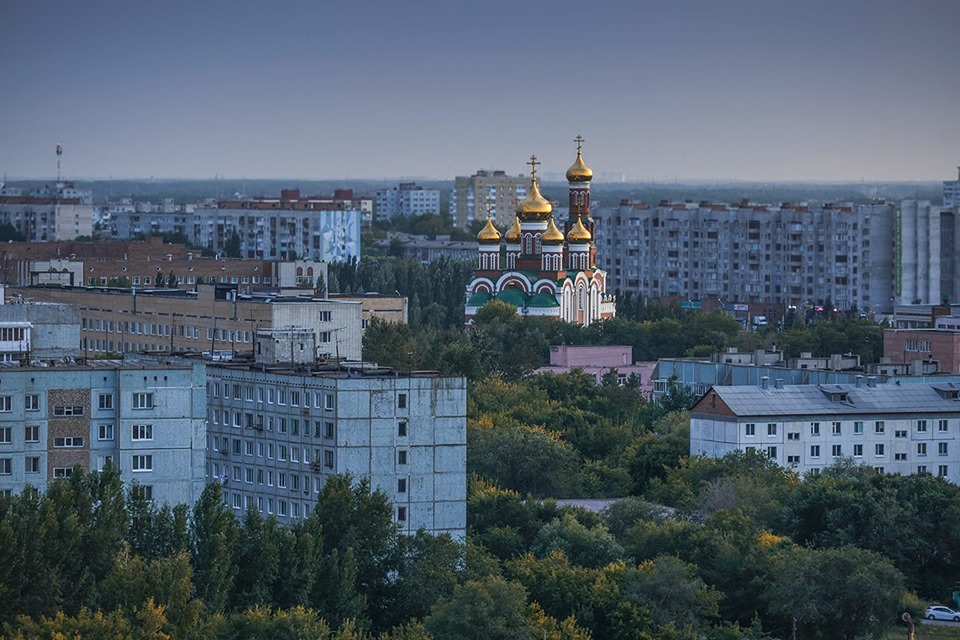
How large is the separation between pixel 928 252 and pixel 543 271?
24.2 meters

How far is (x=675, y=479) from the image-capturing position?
44.8 metres

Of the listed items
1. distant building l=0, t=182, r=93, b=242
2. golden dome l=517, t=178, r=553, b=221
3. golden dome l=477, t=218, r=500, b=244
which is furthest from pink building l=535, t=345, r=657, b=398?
distant building l=0, t=182, r=93, b=242

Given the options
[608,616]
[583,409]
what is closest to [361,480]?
[608,616]

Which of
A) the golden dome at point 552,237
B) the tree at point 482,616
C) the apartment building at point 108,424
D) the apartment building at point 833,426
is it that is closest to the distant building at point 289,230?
the golden dome at point 552,237

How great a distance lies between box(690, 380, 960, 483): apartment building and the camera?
46.4m

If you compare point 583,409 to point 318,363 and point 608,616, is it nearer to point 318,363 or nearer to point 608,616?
point 318,363

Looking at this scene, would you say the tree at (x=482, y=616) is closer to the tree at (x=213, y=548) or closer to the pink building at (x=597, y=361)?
the tree at (x=213, y=548)

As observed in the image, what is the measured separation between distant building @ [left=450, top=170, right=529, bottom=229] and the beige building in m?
119

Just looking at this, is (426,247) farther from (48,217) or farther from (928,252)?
(928,252)

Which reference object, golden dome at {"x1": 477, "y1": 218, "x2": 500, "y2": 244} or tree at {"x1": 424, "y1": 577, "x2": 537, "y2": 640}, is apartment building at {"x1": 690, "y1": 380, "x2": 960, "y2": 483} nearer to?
tree at {"x1": 424, "y1": 577, "x2": 537, "y2": 640}

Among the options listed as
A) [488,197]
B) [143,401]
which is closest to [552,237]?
[143,401]

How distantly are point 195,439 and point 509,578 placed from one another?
4687mm

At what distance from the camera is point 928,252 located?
10288 cm

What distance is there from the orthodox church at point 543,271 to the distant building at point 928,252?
19501 mm
